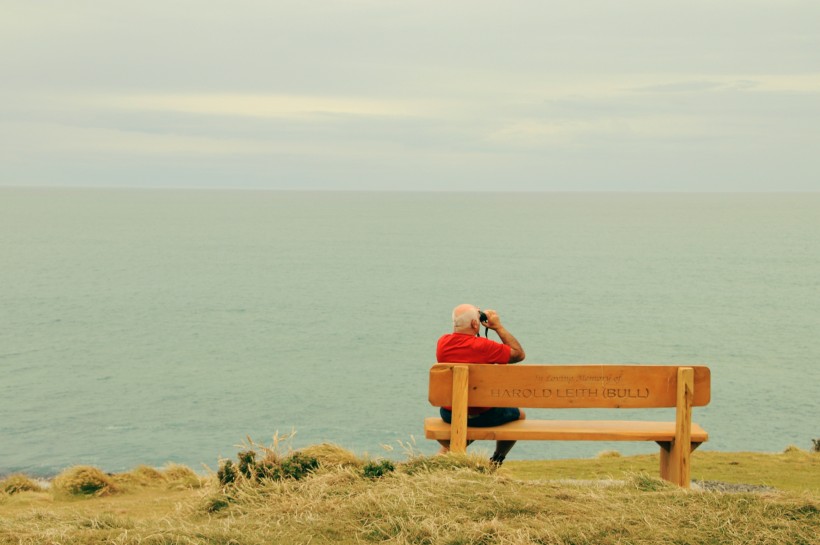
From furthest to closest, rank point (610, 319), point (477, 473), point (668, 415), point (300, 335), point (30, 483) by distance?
point (610, 319) → point (300, 335) → point (668, 415) → point (30, 483) → point (477, 473)

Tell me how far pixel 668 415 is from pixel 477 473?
106 ft

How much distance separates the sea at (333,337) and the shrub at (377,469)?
0.79 meters

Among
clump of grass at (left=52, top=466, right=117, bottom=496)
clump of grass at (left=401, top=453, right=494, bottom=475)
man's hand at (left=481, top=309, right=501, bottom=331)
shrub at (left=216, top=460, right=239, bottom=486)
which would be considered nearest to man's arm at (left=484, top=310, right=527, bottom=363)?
man's hand at (left=481, top=309, right=501, bottom=331)

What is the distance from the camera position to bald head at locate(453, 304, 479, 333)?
27.5 ft

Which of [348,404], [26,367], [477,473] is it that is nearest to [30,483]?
[477,473]

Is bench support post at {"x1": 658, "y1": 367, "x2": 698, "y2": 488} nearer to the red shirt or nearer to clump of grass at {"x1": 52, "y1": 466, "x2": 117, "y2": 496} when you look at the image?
the red shirt

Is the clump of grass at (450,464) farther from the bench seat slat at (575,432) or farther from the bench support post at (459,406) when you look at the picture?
the bench seat slat at (575,432)

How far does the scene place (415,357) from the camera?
50688 millimetres

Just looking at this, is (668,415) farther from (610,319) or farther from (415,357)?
(610,319)

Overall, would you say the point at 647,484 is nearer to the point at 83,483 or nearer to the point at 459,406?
the point at 459,406

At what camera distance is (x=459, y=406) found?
7.81 metres

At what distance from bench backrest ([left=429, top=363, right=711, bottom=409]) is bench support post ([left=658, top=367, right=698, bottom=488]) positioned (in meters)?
0.07

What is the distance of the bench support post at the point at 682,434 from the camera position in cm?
781

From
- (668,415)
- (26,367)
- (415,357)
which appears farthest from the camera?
(415,357)
